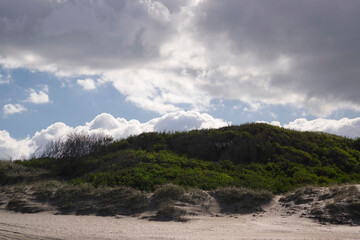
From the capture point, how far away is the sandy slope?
689 cm

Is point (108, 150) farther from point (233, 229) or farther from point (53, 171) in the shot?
point (233, 229)

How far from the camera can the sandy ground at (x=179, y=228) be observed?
689 centimetres

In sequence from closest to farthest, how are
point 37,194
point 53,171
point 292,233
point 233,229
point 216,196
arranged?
point 292,233, point 233,229, point 216,196, point 37,194, point 53,171

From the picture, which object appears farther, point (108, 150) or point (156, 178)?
point (108, 150)

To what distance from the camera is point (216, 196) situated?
10.6 metres

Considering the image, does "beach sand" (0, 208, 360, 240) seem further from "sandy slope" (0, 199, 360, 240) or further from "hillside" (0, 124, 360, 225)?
"hillside" (0, 124, 360, 225)

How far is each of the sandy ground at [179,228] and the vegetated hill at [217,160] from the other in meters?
3.30

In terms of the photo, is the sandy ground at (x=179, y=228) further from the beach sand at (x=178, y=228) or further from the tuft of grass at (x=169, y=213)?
the tuft of grass at (x=169, y=213)

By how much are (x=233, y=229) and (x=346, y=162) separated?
39.5ft

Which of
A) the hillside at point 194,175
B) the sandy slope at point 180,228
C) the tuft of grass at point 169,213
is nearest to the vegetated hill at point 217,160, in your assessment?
the hillside at point 194,175

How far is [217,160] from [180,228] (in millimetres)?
11395

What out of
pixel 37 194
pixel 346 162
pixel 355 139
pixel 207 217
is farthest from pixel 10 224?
pixel 355 139

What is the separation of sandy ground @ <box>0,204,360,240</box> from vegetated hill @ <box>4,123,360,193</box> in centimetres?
330

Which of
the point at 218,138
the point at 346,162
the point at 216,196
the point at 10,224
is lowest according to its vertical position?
the point at 10,224
